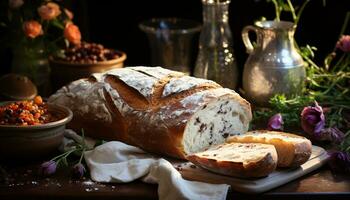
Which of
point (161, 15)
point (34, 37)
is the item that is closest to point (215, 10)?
point (161, 15)

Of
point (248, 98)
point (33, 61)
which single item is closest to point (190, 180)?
point (248, 98)

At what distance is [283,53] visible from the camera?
2.20 meters

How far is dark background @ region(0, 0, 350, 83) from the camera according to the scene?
266 cm

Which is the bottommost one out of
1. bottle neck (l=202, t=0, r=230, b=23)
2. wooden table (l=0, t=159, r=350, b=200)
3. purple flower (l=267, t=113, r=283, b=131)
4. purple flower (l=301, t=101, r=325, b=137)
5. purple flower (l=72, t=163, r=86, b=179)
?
wooden table (l=0, t=159, r=350, b=200)

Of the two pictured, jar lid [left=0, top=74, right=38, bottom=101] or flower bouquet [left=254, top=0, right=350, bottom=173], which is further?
jar lid [left=0, top=74, right=38, bottom=101]

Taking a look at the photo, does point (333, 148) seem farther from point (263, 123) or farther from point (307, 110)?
point (263, 123)

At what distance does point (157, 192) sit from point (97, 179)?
0.54ft

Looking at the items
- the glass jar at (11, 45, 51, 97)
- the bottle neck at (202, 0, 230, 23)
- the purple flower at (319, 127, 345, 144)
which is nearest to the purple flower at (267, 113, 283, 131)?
the purple flower at (319, 127, 345, 144)

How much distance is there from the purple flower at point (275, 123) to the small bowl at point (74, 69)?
70cm

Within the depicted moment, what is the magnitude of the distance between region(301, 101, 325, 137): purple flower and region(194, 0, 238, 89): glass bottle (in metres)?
0.48

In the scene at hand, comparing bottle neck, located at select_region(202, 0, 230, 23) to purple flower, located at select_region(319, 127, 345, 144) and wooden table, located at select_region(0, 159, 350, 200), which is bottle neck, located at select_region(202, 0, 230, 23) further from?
wooden table, located at select_region(0, 159, 350, 200)

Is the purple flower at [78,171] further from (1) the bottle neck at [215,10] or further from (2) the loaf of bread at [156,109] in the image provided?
(1) the bottle neck at [215,10]

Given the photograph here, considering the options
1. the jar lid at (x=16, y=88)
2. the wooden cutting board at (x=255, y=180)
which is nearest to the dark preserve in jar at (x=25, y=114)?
the wooden cutting board at (x=255, y=180)

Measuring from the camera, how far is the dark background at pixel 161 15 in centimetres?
266
